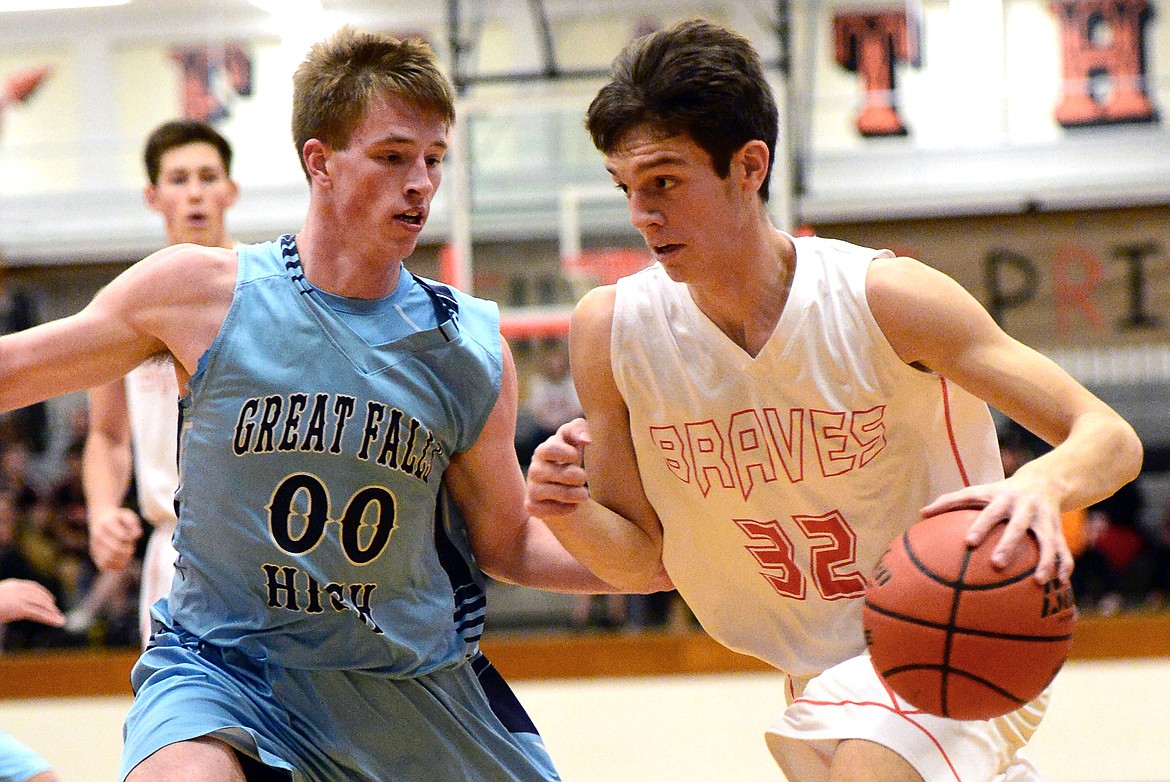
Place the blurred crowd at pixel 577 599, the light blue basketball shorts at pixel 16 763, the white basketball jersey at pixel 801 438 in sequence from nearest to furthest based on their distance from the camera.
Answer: the white basketball jersey at pixel 801 438 → the light blue basketball shorts at pixel 16 763 → the blurred crowd at pixel 577 599

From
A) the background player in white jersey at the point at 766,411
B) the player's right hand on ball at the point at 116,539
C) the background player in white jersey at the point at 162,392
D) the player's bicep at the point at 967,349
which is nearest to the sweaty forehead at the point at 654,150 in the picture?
the background player in white jersey at the point at 766,411

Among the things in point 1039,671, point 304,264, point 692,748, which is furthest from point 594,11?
point 1039,671

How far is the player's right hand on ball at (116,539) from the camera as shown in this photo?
3.51 m

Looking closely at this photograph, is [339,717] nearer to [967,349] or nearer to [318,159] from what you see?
[318,159]

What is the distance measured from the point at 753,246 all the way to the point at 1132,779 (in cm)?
370

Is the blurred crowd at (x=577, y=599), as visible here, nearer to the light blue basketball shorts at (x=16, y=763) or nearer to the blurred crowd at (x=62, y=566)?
the blurred crowd at (x=62, y=566)

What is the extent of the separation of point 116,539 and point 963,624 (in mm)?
2325

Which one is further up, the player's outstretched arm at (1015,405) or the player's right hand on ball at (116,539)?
the player's outstretched arm at (1015,405)

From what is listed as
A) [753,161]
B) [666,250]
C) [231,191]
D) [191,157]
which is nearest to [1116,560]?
[231,191]

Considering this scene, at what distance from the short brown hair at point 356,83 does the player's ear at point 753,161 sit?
1.94 ft

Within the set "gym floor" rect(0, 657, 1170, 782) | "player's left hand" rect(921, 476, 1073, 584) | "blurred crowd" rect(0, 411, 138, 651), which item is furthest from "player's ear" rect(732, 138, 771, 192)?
"blurred crowd" rect(0, 411, 138, 651)

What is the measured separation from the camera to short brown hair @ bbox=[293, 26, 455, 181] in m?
2.61

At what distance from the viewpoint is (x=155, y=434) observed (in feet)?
14.4

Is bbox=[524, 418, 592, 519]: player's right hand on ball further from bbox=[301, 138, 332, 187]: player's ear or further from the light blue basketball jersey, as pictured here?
bbox=[301, 138, 332, 187]: player's ear
